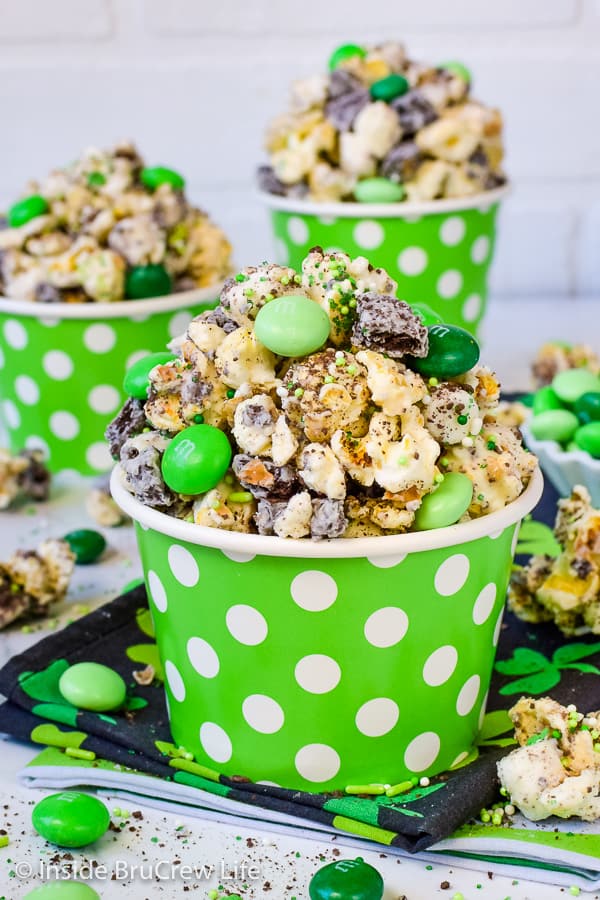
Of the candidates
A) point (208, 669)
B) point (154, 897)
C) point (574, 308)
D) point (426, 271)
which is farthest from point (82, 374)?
point (574, 308)

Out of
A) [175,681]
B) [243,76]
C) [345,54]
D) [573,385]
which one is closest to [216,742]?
[175,681]

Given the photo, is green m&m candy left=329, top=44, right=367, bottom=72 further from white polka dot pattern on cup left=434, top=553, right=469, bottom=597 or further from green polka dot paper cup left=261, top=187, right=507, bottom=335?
white polka dot pattern on cup left=434, top=553, right=469, bottom=597

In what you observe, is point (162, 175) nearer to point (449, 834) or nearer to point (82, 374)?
point (82, 374)

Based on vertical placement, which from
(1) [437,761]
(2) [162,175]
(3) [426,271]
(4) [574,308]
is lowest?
(4) [574,308]

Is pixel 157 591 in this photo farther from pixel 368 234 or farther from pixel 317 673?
pixel 368 234

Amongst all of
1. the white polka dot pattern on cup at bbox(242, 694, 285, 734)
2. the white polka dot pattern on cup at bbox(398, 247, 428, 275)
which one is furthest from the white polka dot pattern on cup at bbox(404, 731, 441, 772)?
the white polka dot pattern on cup at bbox(398, 247, 428, 275)

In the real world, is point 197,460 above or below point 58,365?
above

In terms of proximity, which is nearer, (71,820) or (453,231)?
(71,820)
